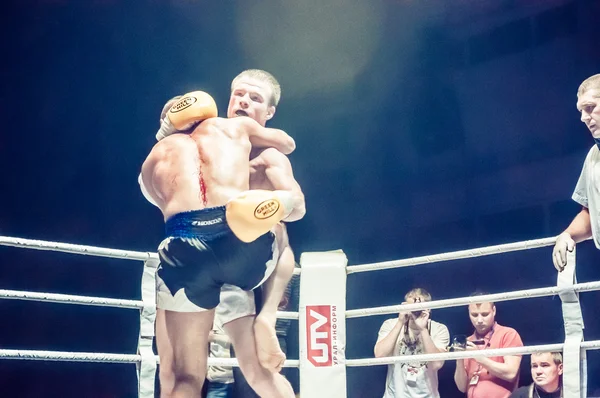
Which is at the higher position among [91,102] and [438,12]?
[438,12]

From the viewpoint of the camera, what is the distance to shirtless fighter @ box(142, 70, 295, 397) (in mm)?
1839

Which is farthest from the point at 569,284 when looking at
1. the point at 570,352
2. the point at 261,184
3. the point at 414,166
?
the point at 414,166

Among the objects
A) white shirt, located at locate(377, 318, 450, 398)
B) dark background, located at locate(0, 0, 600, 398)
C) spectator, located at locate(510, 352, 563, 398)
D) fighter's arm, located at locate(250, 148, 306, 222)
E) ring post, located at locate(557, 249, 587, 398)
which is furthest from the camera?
dark background, located at locate(0, 0, 600, 398)

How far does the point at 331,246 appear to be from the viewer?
135 inches

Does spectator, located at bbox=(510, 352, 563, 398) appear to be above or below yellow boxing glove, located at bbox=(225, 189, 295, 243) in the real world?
below

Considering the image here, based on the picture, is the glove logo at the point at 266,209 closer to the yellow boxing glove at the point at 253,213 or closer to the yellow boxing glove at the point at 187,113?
the yellow boxing glove at the point at 253,213

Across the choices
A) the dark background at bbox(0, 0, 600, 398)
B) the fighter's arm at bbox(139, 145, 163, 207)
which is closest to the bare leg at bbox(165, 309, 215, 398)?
the fighter's arm at bbox(139, 145, 163, 207)

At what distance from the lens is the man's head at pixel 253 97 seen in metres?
2.20

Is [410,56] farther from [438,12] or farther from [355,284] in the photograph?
[355,284]

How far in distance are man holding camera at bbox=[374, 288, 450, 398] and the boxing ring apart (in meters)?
0.43

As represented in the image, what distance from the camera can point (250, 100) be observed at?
2203 mm

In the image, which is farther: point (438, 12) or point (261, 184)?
point (438, 12)

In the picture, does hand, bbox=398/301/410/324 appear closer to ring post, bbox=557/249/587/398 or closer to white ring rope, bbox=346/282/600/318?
white ring rope, bbox=346/282/600/318

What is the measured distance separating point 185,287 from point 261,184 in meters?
0.43
